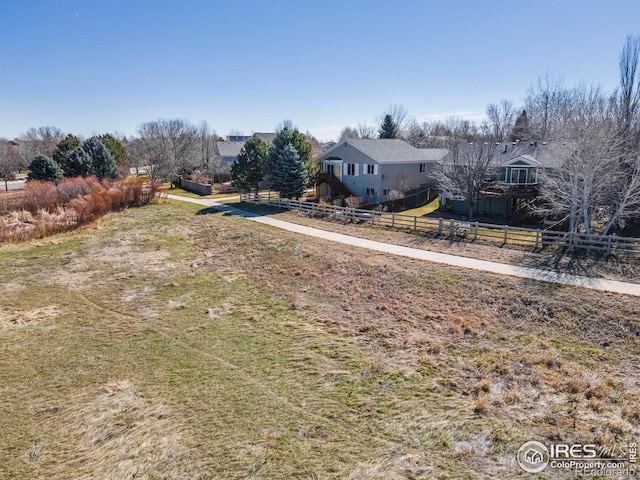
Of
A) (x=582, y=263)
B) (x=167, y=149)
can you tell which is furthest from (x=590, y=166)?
(x=167, y=149)

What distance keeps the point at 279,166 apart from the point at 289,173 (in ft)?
3.86

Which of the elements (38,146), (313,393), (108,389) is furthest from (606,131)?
(38,146)

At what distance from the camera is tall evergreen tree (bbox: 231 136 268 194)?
36.7 meters

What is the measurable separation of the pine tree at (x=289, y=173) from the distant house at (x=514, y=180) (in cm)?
1252

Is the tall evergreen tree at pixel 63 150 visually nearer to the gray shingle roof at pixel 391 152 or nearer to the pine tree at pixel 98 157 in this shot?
the pine tree at pixel 98 157

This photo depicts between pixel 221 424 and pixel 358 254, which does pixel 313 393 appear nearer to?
pixel 221 424

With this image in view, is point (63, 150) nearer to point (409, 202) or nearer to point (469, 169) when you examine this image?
point (409, 202)

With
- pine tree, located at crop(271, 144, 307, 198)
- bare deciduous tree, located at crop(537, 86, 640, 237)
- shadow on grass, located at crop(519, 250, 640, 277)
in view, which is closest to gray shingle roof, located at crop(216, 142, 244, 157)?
pine tree, located at crop(271, 144, 307, 198)

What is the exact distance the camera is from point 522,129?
52.8m

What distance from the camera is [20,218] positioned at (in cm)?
2823

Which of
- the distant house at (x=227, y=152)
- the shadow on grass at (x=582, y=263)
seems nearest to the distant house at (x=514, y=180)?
the shadow on grass at (x=582, y=263)

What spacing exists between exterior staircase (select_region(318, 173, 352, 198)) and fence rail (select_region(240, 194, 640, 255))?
625 centimetres

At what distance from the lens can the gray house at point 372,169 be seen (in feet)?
117

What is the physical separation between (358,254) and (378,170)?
60.2 ft
